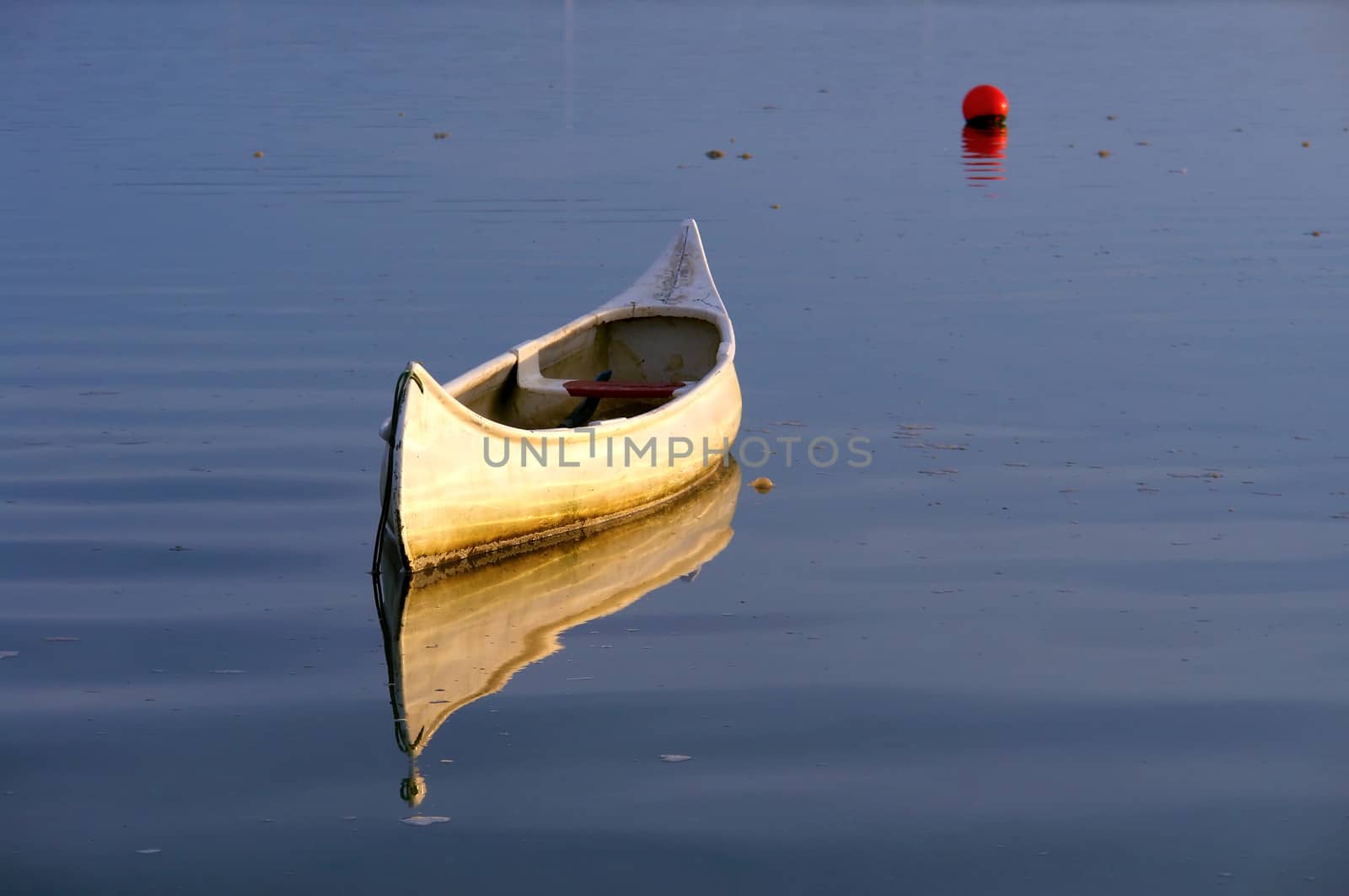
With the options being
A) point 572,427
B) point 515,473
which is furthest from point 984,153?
point 515,473

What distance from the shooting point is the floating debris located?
264 inches

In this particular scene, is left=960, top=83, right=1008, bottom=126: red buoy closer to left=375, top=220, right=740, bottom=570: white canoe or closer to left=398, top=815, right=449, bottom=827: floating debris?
left=375, top=220, right=740, bottom=570: white canoe

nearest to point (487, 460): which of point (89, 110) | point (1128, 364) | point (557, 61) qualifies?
point (1128, 364)

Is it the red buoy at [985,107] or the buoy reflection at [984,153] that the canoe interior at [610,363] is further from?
the red buoy at [985,107]

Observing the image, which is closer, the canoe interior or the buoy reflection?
the canoe interior

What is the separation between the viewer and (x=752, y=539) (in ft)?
34.2

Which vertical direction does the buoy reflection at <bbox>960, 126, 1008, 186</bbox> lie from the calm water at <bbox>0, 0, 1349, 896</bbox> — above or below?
above

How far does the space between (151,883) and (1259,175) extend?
22.6 meters

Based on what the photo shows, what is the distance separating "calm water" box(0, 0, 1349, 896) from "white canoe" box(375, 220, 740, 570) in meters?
0.58

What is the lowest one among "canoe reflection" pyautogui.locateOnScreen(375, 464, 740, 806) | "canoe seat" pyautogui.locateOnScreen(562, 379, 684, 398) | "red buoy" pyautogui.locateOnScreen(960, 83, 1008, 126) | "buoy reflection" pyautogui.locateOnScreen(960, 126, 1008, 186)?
"canoe reflection" pyautogui.locateOnScreen(375, 464, 740, 806)

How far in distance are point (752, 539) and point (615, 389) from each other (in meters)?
1.85

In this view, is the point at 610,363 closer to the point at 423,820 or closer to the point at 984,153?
the point at 423,820

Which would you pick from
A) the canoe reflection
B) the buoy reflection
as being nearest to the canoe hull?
the canoe reflection

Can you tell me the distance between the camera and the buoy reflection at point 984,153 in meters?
25.6
